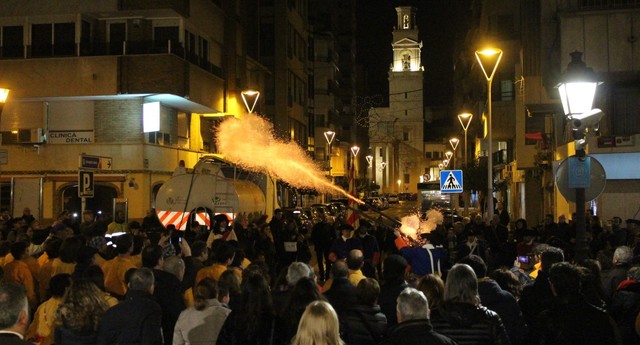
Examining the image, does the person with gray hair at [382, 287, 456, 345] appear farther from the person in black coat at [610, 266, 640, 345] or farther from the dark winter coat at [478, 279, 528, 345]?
the person in black coat at [610, 266, 640, 345]

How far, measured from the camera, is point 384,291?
7617 mm

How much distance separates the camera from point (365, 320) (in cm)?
664

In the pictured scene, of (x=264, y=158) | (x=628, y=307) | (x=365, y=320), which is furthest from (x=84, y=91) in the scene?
(x=628, y=307)

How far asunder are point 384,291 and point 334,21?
9163cm

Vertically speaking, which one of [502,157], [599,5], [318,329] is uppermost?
[599,5]

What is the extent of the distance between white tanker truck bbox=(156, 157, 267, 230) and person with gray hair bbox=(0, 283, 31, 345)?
15.5 meters

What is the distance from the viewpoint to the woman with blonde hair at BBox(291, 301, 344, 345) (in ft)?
15.1

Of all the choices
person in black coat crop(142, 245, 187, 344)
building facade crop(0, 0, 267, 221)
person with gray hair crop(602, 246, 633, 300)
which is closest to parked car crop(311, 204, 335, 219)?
building facade crop(0, 0, 267, 221)

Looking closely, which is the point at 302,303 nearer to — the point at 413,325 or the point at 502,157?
the point at 413,325

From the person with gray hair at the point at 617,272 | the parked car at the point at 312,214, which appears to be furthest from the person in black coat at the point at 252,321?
the parked car at the point at 312,214

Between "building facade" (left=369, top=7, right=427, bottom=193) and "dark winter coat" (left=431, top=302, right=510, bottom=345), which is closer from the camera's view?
"dark winter coat" (left=431, top=302, right=510, bottom=345)

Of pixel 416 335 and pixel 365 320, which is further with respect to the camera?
pixel 365 320

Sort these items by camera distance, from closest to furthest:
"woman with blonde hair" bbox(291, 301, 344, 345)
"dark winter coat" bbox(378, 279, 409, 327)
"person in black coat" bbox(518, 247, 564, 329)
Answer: "woman with blonde hair" bbox(291, 301, 344, 345) → "dark winter coat" bbox(378, 279, 409, 327) → "person in black coat" bbox(518, 247, 564, 329)

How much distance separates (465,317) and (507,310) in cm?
131
